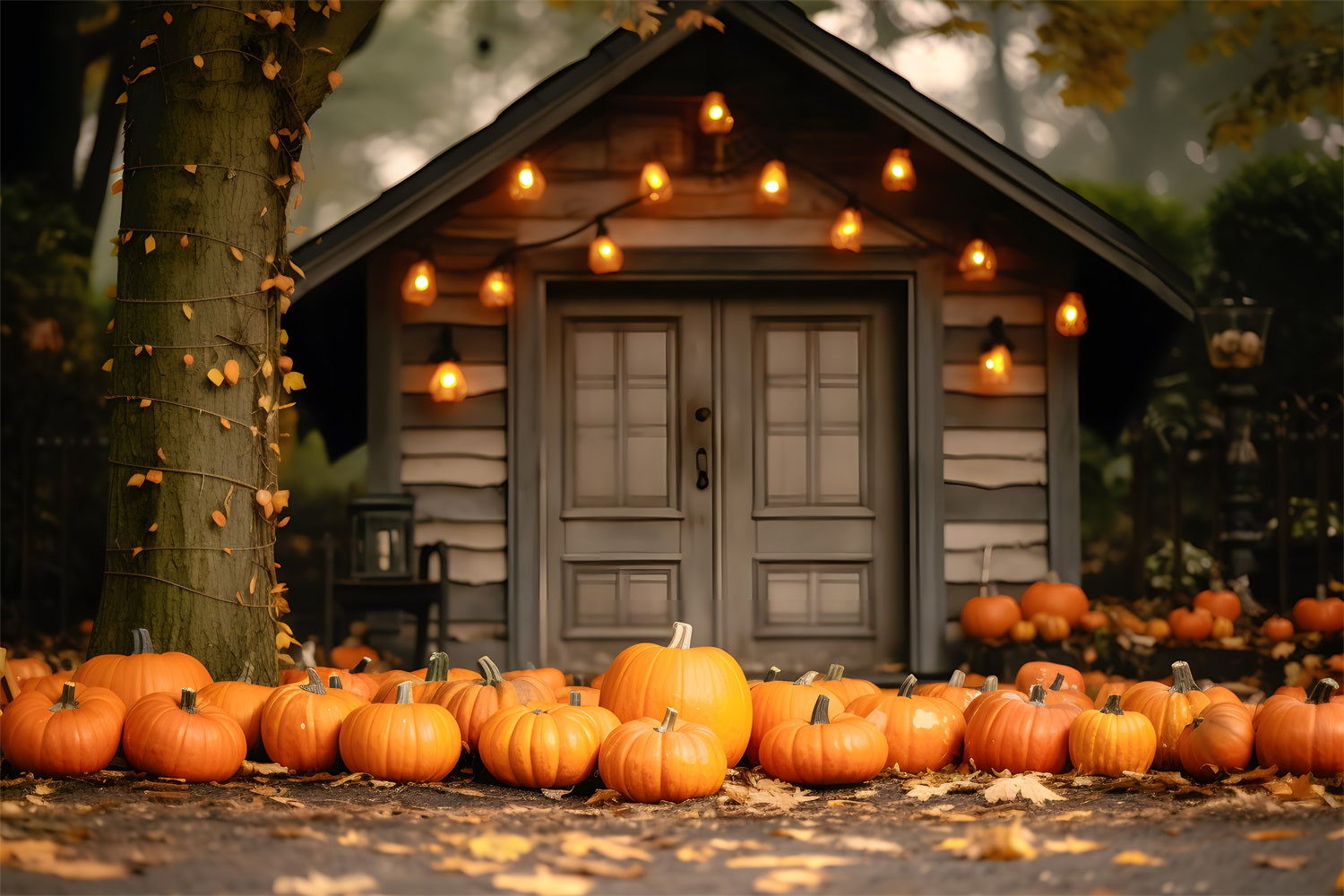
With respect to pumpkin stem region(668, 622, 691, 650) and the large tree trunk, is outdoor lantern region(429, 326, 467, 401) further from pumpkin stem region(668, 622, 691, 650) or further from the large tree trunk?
pumpkin stem region(668, 622, 691, 650)

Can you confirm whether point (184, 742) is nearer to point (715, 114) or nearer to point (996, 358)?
point (715, 114)

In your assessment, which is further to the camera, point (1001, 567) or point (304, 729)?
point (1001, 567)

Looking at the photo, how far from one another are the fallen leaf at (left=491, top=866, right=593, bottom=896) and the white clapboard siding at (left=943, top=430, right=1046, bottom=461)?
4788mm

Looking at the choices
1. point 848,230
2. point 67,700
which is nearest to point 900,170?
point 848,230

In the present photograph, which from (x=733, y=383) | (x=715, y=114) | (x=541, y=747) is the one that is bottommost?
(x=541, y=747)

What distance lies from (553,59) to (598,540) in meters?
14.5

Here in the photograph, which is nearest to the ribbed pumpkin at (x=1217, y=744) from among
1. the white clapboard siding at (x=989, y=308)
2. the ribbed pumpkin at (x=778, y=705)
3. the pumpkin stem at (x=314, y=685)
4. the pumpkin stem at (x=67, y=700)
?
the ribbed pumpkin at (x=778, y=705)

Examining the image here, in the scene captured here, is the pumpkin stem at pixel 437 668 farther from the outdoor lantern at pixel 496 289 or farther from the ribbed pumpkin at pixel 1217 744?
the outdoor lantern at pixel 496 289

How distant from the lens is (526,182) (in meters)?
6.22

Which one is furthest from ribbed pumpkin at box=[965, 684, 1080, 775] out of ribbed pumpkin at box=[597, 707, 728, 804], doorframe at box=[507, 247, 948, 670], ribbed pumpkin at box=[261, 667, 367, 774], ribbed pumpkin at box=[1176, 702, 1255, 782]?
doorframe at box=[507, 247, 948, 670]

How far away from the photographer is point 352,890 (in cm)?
216

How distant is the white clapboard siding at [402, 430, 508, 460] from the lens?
652 centimetres

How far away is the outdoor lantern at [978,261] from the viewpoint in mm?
6355

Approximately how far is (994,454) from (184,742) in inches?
187
